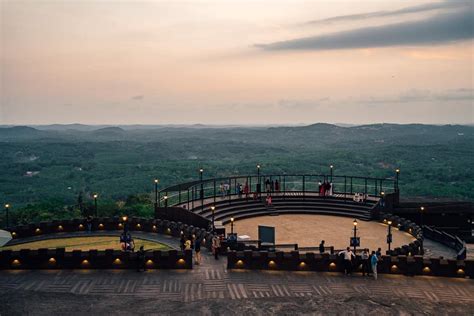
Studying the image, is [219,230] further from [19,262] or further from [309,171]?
[309,171]

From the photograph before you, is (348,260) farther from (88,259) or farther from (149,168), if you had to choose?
(149,168)

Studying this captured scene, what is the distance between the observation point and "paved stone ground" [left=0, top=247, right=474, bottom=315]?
17.6 meters

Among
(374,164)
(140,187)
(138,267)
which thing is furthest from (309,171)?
(138,267)

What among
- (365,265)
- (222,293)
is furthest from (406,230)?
(222,293)

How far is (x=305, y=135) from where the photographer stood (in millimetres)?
198875

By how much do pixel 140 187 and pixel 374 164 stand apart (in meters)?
53.2

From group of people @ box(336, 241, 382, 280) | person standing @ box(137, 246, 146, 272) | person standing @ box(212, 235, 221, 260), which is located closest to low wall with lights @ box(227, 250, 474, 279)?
group of people @ box(336, 241, 382, 280)

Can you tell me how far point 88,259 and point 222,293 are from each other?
7.35 metres

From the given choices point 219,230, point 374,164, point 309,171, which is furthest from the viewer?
point 374,164

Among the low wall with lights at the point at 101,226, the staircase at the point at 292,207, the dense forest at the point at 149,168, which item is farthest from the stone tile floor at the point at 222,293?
the dense forest at the point at 149,168

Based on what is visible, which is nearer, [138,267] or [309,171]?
[138,267]

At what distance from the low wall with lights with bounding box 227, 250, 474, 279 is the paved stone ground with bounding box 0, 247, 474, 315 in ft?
1.37

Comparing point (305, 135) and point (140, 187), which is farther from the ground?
point (305, 135)

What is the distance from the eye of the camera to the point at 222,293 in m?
19.4
